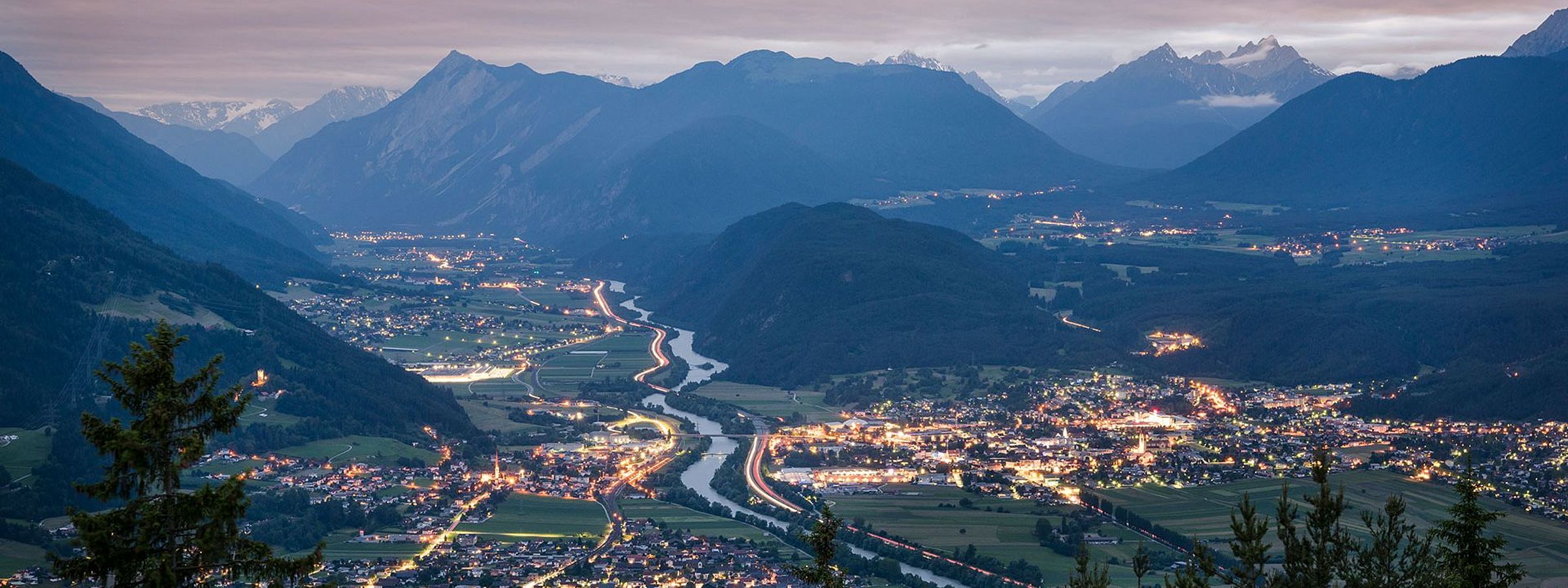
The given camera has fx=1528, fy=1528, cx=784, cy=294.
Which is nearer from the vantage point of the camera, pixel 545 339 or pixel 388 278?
pixel 545 339

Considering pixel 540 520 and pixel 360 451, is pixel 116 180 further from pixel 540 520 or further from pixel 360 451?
pixel 540 520

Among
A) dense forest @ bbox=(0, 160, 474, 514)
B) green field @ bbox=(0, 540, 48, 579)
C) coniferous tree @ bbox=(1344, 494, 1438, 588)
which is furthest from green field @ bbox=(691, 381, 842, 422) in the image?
coniferous tree @ bbox=(1344, 494, 1438, 588)

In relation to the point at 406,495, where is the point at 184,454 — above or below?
above

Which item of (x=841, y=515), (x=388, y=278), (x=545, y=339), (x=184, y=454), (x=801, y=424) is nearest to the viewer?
(x=184, y=454)

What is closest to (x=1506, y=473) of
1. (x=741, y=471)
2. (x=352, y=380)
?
(x=741, y=471)

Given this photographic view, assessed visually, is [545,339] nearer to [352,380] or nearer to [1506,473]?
[352,380]

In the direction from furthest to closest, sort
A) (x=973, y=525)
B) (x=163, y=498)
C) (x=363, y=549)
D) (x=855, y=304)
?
(x=855, y=304) < (x=973, y=525) < (x=363, y=549) < (x=163, y=498)

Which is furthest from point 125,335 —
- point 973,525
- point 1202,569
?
point 1202,569
